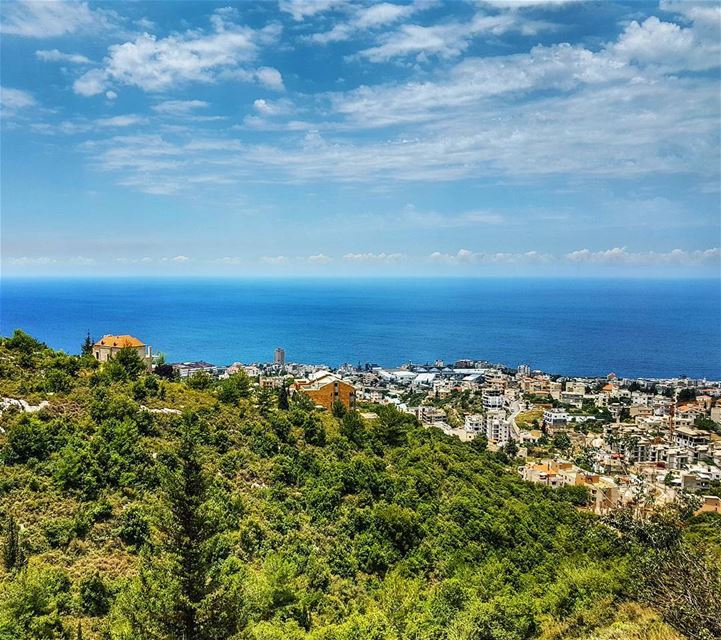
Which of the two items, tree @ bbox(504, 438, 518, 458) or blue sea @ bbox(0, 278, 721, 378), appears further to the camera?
blue sea @ bbox(0, 278, 721, 378)

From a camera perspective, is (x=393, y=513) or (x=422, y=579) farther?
(x=393, y=513)

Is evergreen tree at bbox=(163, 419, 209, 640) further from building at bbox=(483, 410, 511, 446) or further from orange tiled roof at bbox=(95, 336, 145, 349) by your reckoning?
building at bbox=(483, 410, 511, 446)

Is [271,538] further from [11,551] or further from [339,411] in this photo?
[339,411]

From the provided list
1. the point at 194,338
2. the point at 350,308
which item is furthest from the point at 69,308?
the point at 350,308

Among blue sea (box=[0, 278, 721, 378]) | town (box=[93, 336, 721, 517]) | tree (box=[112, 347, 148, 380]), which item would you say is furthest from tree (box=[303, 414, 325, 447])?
blue sea (box=[0, 278, 721, 378])

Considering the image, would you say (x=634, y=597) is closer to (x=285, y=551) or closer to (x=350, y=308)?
(x=285, y=551)

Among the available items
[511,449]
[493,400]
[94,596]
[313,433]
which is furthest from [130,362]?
[493,400]
